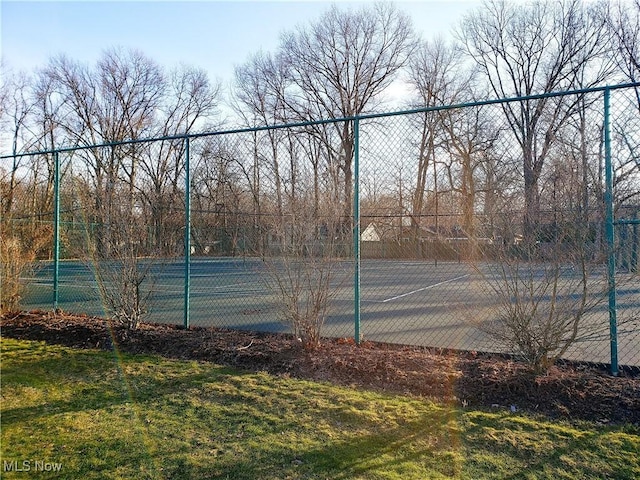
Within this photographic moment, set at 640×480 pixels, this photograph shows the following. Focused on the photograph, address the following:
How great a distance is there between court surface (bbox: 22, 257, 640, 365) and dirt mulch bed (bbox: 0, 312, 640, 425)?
386 mm

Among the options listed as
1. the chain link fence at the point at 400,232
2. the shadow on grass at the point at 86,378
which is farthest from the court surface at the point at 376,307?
the shadow on grass at the point at 86,378

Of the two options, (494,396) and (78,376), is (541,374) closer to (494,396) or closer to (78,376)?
(494,396)

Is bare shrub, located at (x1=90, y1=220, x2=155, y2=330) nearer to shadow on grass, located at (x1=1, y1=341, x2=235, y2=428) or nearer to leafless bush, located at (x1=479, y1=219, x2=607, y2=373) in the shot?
shadow on grass, located at (x1=1, y1=341, x2=235, y2=428)

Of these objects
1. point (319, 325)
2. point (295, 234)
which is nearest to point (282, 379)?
point (319, 325)

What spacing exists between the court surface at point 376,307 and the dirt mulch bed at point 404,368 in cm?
39

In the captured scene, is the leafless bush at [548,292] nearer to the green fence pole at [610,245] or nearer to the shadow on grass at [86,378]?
the green fence pole at [610,245]

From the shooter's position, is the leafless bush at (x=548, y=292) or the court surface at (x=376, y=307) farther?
the court surface at (x=376, y=307)

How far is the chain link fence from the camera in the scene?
155 inches

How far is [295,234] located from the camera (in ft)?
16.3

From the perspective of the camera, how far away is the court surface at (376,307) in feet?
14.2

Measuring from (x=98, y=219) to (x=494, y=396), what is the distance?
17.9 feet

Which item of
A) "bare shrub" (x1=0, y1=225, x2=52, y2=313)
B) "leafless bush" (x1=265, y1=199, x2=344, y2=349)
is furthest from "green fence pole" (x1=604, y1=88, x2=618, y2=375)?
"bare shrub" (x1=0, y1=225, x2=52, y2=313)

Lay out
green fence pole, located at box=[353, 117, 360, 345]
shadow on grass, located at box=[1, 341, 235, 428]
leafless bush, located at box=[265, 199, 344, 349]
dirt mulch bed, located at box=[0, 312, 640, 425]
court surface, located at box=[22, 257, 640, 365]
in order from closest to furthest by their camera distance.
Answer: dirt mulch bed, located at box=[0, 312, 640, 425]
shadow on grass, located at box=[1, 341, 235, 428]
court surface, located at box=[22, 257, 640, 365]
leafless bush, located at box=[265, 199, 344, 349]
green fence pole, located at box=[353, 117, 360, 345]

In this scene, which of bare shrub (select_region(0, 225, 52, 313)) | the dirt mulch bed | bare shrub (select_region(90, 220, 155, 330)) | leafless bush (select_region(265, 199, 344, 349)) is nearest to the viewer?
the dirt mulch bed
